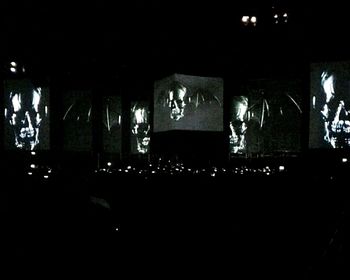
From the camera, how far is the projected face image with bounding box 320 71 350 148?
6.88 meters

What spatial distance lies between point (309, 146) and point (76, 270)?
210 inches

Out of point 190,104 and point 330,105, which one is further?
point 190,104

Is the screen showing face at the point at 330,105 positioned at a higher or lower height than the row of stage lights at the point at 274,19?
lower

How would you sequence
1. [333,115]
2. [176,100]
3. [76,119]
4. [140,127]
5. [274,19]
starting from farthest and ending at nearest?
[76,119] → [140,127] → [176,100] → [333,115] → [274,19]

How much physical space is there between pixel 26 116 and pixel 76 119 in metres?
1.05

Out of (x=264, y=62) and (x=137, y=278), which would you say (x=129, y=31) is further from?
(x=137, y=278)

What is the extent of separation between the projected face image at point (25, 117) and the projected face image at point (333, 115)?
5.44m

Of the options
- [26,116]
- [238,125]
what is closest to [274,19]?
[238,125]

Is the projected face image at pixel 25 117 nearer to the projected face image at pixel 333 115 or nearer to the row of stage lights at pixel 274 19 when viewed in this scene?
the row of stage lights at pixel 274 19

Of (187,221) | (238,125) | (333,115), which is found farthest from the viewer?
(238,125)

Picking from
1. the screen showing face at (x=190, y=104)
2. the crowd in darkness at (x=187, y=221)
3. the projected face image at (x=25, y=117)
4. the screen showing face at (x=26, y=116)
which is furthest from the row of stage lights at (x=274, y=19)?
the projected face image at (x=25, y=117)

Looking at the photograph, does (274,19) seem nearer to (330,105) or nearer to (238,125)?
(330,105)

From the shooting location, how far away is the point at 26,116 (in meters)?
8.74

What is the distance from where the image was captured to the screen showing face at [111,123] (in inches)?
334
